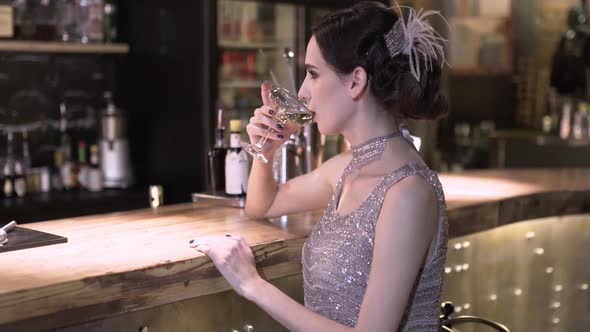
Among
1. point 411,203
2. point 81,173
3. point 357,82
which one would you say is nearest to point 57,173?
point 81,173

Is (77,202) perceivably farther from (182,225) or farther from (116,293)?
(116,293)

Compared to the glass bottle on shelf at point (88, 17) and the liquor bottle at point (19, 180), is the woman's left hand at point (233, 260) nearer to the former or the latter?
the liquor bottle at point (19, 180)

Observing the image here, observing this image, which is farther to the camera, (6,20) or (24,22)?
(24,22)

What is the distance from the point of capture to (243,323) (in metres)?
2.16

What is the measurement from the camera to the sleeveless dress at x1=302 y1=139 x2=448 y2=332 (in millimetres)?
1912

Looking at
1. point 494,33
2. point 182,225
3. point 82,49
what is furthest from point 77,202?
point 494,33

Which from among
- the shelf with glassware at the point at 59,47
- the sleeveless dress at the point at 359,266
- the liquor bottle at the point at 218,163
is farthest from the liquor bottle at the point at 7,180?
the sleeveless dress at the point at 359,266

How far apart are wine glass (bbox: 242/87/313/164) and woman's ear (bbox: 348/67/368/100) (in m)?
0.14

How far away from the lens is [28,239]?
210 centimetres

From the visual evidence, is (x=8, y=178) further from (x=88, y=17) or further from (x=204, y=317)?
(x=204, y=317)

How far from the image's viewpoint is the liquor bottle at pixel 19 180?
455 centimetres

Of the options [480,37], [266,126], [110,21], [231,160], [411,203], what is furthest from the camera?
[480,37]

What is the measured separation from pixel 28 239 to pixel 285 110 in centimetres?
68

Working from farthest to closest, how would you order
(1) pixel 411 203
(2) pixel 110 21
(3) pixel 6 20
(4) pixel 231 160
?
(2) pixel 110 21, (3) pixel 6 20, (4) pixel 231 160, (1) pixel 411 203
